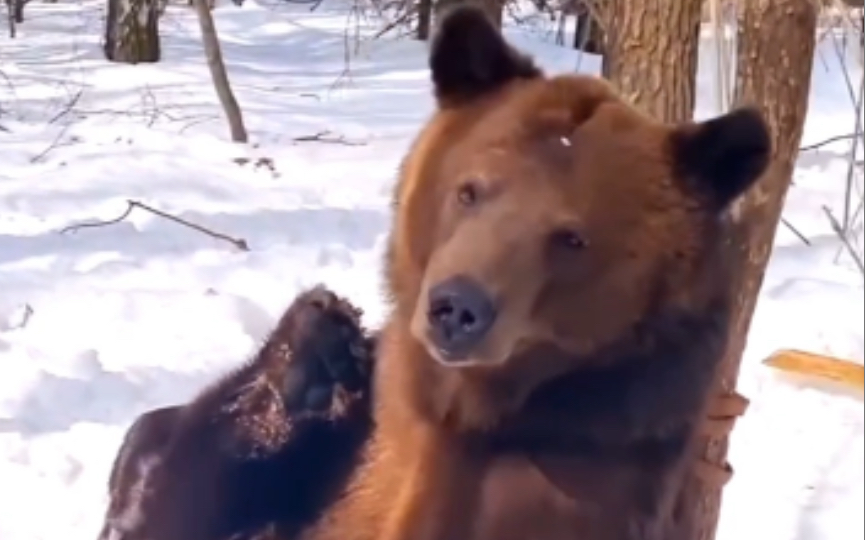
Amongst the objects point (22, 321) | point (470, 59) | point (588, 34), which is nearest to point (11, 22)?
point (588, 34)

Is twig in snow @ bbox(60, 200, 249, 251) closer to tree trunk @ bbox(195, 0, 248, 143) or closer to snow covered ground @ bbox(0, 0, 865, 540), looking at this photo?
snow covered ground @ bbox(0, 0, 865, 540)

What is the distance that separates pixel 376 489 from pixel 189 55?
51.4 ft

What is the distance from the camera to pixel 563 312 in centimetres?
260

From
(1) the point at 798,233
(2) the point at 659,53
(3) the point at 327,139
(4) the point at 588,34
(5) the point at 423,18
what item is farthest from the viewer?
(5) the point at 423,18

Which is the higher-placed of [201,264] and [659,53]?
[659,53]

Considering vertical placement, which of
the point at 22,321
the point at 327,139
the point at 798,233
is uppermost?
the point at 22,321

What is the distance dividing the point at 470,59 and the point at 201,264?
593 centimetres

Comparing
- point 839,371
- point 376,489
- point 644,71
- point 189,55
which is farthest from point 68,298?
point 189,55

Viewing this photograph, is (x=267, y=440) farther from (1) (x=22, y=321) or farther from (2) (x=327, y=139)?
(2) (x=327, y=139)

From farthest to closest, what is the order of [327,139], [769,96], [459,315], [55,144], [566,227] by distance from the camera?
[327,139]
[55,144]
[769,96]
[566,227]
[459,315]

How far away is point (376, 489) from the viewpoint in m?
2.82

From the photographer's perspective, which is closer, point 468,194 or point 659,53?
point 468,194

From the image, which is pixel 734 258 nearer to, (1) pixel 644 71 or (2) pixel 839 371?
(2) pixel 839 371

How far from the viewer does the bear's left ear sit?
8.69 feet
